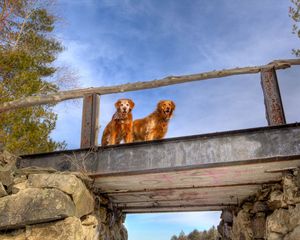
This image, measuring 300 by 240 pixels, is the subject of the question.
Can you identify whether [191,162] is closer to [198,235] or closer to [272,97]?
[272,97]

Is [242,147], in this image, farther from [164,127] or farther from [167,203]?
[167,203]

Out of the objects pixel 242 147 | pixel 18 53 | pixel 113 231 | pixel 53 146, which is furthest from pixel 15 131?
pixel 242 147

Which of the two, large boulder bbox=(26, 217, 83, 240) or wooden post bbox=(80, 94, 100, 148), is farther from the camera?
wooden post bbox=(80, 94, 100, 148)

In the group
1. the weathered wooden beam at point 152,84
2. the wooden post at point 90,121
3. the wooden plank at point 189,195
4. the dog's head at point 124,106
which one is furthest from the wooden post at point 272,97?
the wooden post at point 90,121

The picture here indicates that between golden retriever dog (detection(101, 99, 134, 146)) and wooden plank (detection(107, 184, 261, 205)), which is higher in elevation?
golden retriever dog (detection(101, 99, 134, 146))

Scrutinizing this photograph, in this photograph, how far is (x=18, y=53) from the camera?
14.0m

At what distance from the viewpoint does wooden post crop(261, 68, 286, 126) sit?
5279 millimetres

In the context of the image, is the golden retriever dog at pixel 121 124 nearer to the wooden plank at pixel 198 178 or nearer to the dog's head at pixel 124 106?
the dog's head at pixel 124 106

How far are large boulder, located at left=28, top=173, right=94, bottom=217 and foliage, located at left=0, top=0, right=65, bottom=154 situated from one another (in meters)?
6.22

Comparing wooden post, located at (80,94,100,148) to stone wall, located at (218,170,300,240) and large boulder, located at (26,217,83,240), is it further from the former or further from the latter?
stone wall, located at (218,170,300,240)

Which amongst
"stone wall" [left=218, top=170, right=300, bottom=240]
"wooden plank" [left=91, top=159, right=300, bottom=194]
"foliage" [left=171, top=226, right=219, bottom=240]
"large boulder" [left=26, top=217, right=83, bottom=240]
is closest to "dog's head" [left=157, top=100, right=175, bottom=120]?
"wooden plank" [left=91, top=159, right=300, bottom=194]

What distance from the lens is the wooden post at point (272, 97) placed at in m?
5.28

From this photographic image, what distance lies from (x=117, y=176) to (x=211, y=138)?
168 cm

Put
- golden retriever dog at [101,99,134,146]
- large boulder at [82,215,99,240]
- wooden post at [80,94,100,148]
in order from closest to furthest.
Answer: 1. large boulder at [82,215,99,240]
2. wooden post at [80,94,100,148]
3. golden retriever dog at [101,99,134,146]
